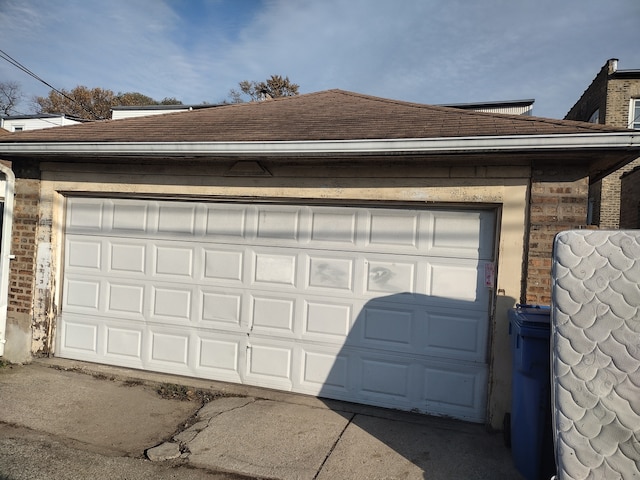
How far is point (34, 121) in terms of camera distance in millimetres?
25250

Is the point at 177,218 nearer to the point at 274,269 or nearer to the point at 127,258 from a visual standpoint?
the point at 127,258

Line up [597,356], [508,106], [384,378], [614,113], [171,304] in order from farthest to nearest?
1. [614,113]
2. [508,106]
3. [171,304]
4. [384,378]
5. [597,356]

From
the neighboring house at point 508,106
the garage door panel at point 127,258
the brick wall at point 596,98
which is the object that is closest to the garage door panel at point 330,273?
the garage door panel at point 127,258

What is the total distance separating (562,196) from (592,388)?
2187 millimetres

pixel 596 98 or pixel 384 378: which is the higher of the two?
pixel 596 98

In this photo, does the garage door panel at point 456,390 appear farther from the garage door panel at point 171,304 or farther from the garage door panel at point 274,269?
the garage door panel at point 171,304

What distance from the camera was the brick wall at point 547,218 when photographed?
179 inches

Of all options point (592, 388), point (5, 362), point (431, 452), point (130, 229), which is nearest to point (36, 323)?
point (5, 362)

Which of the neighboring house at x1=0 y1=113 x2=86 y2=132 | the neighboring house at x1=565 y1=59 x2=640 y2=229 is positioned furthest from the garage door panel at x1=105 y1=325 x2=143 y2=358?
the neighboring house at x1=0 y1=113 x2=86 y2=132

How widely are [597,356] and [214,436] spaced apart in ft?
10.6

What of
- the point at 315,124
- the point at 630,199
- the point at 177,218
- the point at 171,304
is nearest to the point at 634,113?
the point at 630,199

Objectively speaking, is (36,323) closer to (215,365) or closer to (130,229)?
(130,229)

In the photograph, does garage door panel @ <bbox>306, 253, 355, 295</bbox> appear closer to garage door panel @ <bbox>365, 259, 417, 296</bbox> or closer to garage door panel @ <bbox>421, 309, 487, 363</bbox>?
garage door panel @ <bbox>365, 259, 417, 296</bbox>

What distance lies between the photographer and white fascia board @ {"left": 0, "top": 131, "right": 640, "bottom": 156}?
13.5 ft
